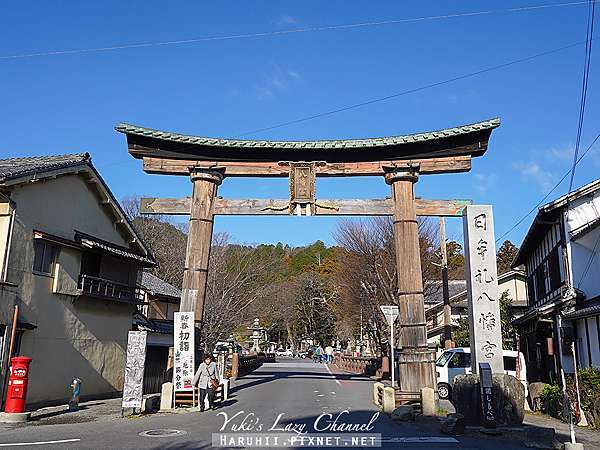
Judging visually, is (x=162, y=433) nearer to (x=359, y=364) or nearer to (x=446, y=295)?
(x=446, y=295)

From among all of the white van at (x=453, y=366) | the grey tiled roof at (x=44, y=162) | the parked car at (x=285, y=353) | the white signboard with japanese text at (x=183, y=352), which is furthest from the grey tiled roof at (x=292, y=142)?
the parked car at (x=285, y=353)

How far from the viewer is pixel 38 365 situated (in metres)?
17.9

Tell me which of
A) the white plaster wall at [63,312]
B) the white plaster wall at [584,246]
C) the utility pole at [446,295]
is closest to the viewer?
the white plaster wall at [63,312]

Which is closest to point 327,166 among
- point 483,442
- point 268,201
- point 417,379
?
point 268,201

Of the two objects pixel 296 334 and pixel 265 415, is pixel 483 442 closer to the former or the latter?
pixel 265 415

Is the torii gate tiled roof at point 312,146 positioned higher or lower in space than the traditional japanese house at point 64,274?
higher

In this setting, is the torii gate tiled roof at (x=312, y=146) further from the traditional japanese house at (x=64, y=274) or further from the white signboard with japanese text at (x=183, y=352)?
the white signboard with japanese text at (x=183, y=352)

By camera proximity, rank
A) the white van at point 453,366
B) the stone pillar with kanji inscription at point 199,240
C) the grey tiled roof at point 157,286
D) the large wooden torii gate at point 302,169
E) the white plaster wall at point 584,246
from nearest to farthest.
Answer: the stone pillar with kanji inscription at point 199,240, the large wooden torii gate at point 302,169, the white plaster wall at point 584,246, the white van at point 453,366, the grey tiled roof at point 157,286

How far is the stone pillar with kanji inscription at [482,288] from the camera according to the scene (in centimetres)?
1288

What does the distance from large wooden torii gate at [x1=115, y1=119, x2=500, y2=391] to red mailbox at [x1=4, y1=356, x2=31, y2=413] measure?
465 centimetres

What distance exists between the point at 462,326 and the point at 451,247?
1864cm

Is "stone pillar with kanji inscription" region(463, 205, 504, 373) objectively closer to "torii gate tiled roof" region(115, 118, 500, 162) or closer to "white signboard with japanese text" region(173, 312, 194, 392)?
"torii gate tiled roof" region(115, 118, 500, 162)

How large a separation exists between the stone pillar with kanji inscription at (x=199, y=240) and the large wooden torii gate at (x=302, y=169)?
0.03 meters

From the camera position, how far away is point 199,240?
17.0 m
